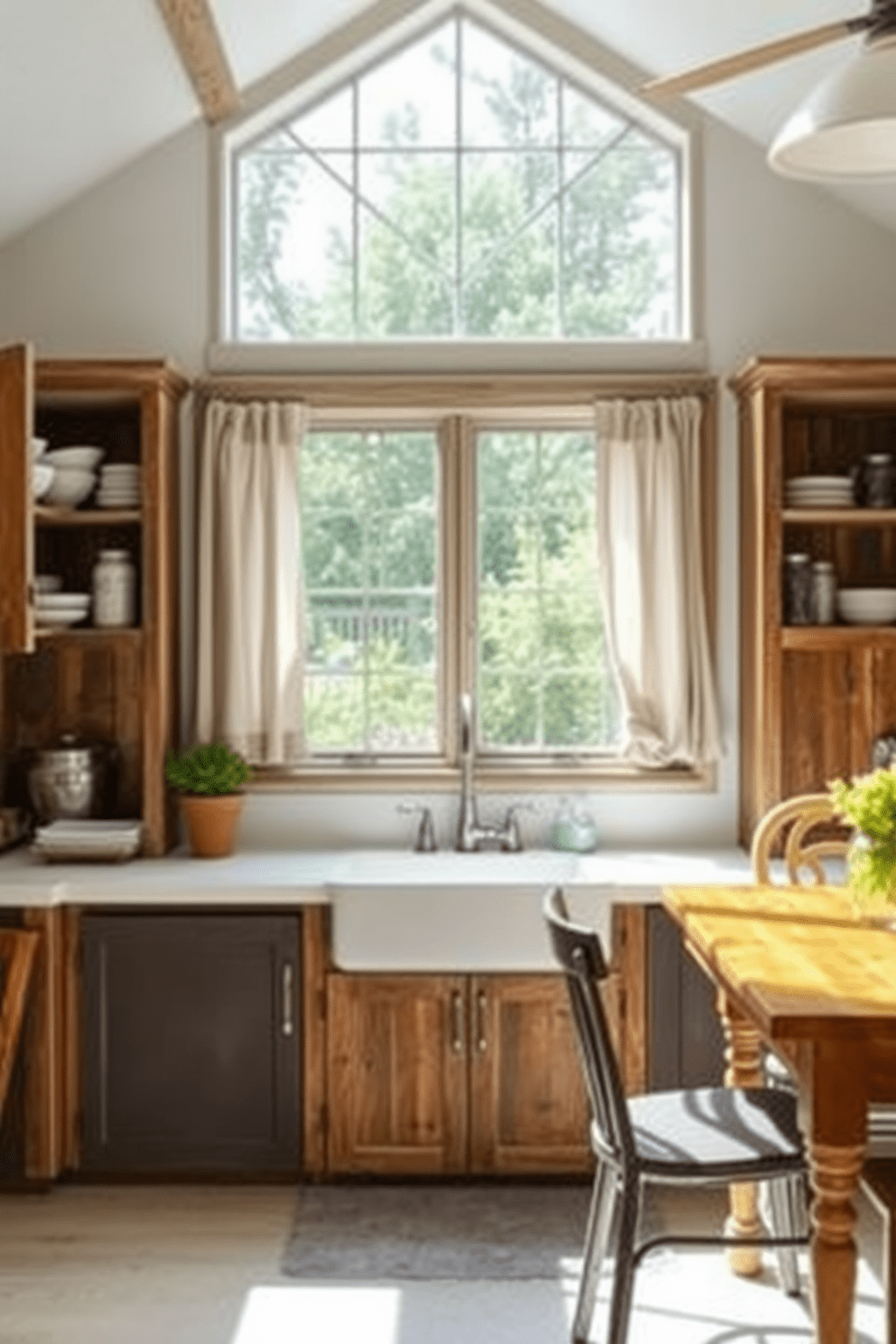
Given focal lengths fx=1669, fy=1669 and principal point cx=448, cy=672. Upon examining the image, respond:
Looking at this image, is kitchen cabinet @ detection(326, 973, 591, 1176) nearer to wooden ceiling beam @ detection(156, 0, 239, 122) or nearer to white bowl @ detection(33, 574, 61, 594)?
white bowl @ detection(33, 574, 61, 594)

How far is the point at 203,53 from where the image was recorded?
4438mm

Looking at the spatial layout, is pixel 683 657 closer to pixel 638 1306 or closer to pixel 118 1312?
pixel 638 1306

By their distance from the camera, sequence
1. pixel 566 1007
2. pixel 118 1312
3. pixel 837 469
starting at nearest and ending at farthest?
pixel 118 1312
pixel 566 1007
pixel 837 469

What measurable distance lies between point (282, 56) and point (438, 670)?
1.84 meters

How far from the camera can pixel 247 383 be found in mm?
4805

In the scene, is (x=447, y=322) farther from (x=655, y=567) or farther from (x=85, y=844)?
(x=85, y=844)

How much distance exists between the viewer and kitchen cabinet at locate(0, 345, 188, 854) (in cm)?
450

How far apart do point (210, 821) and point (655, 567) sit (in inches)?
56.6

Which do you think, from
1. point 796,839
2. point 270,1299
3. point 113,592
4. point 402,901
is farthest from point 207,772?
point 796,839

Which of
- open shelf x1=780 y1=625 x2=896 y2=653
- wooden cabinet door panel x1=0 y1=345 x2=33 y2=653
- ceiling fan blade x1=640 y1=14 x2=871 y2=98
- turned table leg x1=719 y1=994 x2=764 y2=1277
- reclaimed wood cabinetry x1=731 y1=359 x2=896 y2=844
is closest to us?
ceiling fan blade x1=640 y1=14 x2=871 y2=98

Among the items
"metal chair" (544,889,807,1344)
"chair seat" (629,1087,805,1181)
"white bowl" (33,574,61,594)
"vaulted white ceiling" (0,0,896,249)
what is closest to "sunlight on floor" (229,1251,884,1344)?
"metal chair" (544,889,807,1344)

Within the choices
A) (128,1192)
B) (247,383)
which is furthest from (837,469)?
(128,1192)

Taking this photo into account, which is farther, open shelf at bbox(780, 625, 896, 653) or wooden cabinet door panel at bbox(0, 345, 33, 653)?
open shelf at bbox(780, 625, 896, 653)

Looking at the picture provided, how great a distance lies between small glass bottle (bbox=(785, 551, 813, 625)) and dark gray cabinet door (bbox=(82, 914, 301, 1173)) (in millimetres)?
1571
